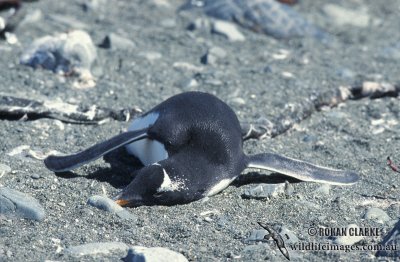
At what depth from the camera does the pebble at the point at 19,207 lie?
3.83m

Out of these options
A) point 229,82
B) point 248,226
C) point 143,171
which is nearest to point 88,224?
point 143,171

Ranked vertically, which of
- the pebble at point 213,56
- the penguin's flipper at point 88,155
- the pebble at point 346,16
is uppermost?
the penguin's flipper at point 88,155

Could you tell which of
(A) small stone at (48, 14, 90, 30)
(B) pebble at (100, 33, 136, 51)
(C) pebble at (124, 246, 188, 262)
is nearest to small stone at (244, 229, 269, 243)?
(C) pebble at (124, 246, 188, 262)

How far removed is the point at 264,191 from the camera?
4281 mm

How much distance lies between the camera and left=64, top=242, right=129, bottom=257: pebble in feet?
11.5

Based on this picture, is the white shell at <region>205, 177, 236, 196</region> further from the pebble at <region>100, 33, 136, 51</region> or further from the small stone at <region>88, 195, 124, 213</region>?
the pebble at <region>100, 33, 136, 51</region>

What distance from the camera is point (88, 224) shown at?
12.6 feet

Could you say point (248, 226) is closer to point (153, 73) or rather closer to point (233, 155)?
point (233, 155)

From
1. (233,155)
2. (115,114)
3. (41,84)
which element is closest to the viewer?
(233,155)

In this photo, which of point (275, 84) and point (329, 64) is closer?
point (275, 84)

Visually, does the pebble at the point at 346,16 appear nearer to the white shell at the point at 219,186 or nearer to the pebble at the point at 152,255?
the white shell at the point at 219,186

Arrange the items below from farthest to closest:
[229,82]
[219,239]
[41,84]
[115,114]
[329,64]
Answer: [329,64], [229,82], [41,84], [115,114], [219,239]

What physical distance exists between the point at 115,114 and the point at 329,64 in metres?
2.29

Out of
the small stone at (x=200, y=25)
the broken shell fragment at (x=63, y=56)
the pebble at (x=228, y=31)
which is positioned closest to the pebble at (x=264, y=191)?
the broken shell fragment at (x=63, y=56)
